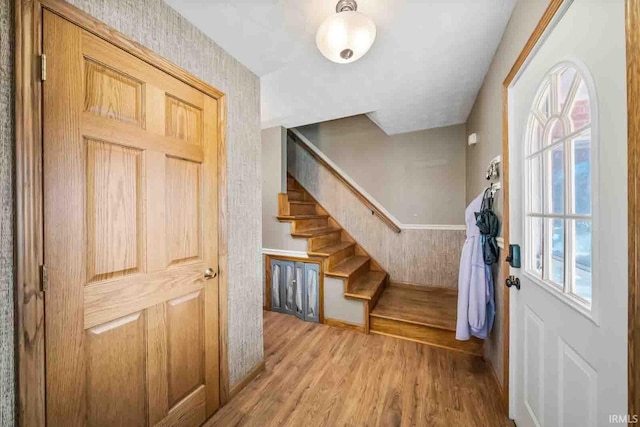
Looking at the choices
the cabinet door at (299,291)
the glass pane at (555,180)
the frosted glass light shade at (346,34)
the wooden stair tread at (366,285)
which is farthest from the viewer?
the cabinet door at (299,291)

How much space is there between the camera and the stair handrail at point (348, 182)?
3.29m

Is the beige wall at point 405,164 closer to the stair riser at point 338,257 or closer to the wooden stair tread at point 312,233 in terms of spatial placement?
the stair riser at point 338,257

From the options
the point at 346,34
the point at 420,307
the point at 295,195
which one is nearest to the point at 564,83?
the point at 346,34

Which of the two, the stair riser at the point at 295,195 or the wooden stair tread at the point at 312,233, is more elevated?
the stair riser at the point at 295,195

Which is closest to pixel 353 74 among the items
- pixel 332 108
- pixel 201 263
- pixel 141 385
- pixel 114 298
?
pixel 332 108

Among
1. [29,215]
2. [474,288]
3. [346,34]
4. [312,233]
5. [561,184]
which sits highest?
[346,34]

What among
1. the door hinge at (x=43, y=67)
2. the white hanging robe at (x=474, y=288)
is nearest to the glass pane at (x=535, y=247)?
the white hanging robe at (x=474, y=288)

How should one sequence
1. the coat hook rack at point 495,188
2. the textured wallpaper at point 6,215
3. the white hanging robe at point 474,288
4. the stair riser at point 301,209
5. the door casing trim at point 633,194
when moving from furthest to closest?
the stair riser at point 301,209 → the white hanging robe at point 474,288 → the coat hook rack at point 495,188 → the textured wallpaper at point 6,215 → the door casing trim at point 633,194

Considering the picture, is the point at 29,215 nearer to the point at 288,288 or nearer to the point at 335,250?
the point at 288,288

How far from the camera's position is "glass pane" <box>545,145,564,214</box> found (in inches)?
36.0

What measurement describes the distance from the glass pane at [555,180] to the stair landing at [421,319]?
5.01 ft

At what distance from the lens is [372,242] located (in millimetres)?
3443

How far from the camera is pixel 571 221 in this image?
2.79 ft

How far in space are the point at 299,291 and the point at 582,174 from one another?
2417 millimetres
